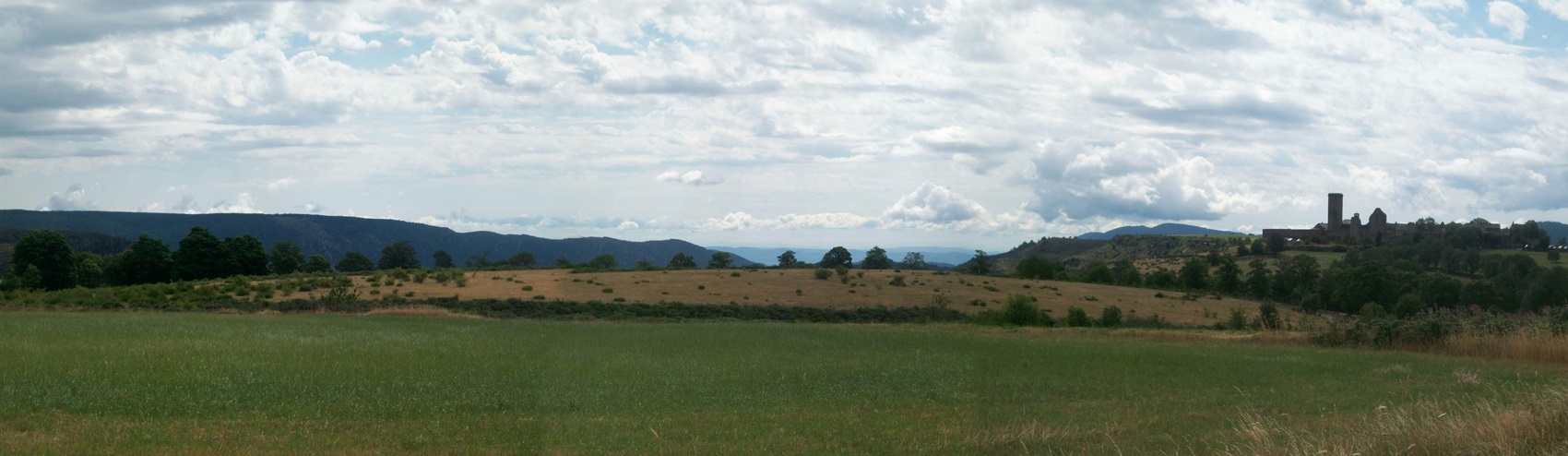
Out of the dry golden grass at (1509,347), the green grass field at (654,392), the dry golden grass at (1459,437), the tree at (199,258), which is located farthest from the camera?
the tree at (199,258)

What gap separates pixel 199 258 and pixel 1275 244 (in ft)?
433

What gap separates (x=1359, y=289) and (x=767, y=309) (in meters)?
48.7

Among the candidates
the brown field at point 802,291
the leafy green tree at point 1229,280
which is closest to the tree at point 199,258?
the brown field at point 802,291

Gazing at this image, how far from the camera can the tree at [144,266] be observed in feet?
273

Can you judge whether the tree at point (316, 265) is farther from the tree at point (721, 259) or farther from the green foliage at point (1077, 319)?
the green foliage at point (1077, 319)

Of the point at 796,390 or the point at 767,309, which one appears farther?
the point at 767,309

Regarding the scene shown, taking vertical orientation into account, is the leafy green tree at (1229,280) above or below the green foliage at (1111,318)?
above

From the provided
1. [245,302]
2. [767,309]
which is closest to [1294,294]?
[767,309]

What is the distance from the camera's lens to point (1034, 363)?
2494cm

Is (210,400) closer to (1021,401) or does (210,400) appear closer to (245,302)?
(1021,401)

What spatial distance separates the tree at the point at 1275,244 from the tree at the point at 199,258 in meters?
127

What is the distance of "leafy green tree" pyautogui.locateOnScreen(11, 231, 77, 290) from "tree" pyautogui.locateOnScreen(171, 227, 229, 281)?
10.9m

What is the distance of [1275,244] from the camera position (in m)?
145

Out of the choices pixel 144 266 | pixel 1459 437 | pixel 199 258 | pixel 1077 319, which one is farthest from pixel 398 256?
pixel 1459 437
